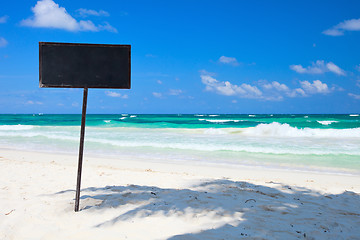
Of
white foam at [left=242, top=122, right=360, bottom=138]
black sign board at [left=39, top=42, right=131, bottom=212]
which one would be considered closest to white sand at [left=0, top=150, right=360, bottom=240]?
black sign board at [left=39, top=42, right=131, bottom=212]

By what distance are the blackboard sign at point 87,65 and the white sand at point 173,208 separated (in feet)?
6.06

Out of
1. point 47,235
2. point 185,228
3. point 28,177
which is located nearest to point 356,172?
point 185,228

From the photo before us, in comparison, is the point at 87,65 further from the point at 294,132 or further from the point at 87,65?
the point at 294,132

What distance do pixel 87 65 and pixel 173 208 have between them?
2443 millimetres

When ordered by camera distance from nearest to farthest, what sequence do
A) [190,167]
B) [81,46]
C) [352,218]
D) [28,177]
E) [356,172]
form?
[81,46] < [352,218] < [28,177] < [356,172] < [190,167]

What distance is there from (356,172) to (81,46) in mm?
8344

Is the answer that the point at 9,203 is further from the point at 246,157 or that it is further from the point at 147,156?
the point at 246,157

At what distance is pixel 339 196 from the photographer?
5340 millimetres

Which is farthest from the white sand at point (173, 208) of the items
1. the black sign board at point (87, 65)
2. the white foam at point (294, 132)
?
the white foam at point (294, 132)

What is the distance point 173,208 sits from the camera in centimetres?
420

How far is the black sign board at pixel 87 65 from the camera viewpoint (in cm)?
368

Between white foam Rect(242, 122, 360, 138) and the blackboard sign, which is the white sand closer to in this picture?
the blackboard sign

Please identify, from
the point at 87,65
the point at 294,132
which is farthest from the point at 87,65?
the point at 294,132

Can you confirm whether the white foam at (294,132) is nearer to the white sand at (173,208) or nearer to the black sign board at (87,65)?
the white sand at (173,208)
